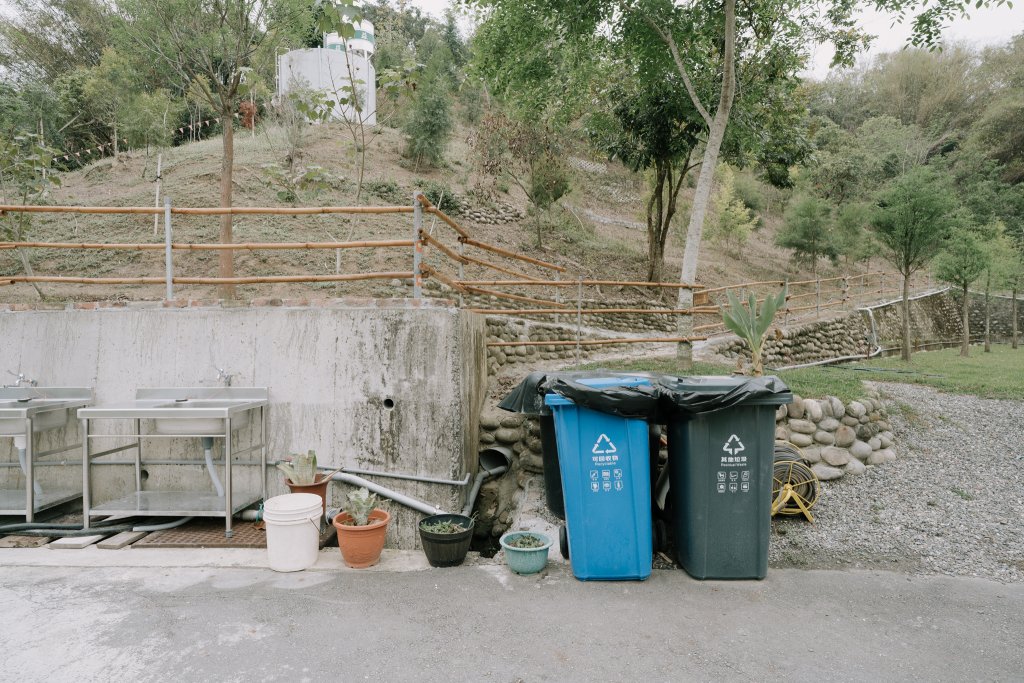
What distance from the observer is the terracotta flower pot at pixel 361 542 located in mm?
3826

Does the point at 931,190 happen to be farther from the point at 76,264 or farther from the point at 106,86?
the point at 106,86

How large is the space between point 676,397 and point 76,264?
13.1 meters

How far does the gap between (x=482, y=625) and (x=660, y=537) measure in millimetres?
1426

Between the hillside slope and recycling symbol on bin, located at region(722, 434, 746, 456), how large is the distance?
21.3ft

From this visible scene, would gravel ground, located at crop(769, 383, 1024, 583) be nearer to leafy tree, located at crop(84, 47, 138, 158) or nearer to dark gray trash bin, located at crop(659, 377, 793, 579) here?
dark gray trash bin, located at crop(659, 377, 793, 579)

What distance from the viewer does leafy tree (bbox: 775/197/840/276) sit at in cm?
2052

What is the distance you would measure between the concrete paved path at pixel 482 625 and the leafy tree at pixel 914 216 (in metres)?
12.3

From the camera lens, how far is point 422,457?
4508 millimetres

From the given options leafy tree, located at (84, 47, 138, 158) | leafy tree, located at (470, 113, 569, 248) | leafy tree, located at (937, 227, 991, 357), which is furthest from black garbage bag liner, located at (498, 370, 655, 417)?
leafy tree, located at (84, 47, 138, 158)

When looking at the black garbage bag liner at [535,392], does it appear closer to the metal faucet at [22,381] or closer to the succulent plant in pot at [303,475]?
the succulent plant in pot at [303,475]

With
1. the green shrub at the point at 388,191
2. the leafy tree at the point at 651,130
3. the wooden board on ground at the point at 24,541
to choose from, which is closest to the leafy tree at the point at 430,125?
the green shrub at the point at 388,191

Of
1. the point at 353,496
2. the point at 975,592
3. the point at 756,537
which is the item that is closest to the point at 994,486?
the point at 975,592

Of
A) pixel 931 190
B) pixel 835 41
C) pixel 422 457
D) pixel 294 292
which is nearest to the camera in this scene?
pixel 422 457

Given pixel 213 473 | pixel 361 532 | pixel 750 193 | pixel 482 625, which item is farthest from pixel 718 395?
pixel 750 193
